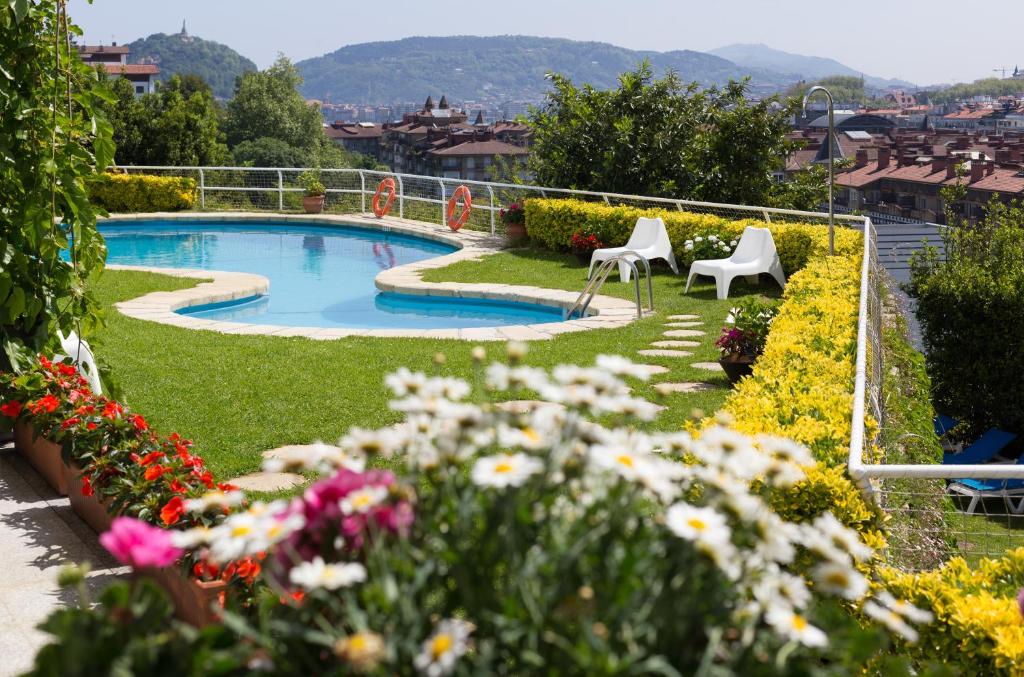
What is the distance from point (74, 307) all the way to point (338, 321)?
6.61 m

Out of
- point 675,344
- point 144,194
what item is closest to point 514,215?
point 675,344

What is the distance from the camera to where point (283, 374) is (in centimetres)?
708

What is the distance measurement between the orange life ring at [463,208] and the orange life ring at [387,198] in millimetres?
1528

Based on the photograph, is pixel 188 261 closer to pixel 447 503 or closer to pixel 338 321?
pixel 338 321

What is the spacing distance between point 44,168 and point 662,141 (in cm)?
1189

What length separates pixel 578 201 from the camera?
14.5 m

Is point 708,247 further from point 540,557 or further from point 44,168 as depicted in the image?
point 540,557

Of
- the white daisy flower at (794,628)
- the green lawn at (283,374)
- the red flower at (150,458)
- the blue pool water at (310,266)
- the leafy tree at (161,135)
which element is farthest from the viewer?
the leafy tree at (161,135)

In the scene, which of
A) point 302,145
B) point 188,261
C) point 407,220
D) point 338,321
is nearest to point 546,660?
point 338,321

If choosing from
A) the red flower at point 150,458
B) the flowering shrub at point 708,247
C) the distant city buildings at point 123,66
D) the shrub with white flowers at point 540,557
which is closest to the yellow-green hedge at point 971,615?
the shrub with white flowers at point 540,557

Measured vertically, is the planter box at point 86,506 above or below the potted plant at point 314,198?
below

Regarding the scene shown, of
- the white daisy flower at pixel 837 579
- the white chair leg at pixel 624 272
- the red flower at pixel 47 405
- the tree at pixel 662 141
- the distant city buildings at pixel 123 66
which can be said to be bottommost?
the white chair leg at pixel 624 272

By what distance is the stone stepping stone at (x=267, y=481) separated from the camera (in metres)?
4.71

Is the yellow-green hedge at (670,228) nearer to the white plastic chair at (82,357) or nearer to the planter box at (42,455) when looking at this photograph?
the white plastic chair at (82,357)
